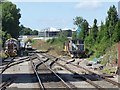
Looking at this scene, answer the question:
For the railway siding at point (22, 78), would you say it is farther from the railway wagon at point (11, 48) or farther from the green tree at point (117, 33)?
the railway wagon at point (11, 48)

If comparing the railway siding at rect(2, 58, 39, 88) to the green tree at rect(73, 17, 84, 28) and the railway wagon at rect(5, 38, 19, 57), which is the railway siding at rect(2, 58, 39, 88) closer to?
the railway wagon at rect(5, 38, 19, 57)

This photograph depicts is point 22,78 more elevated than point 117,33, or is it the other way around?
point 117,33

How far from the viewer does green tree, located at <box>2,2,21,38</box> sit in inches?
2163

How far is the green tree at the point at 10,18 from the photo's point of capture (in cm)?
5494

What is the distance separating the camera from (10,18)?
186 feet

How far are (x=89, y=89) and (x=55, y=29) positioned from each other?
137942 mm

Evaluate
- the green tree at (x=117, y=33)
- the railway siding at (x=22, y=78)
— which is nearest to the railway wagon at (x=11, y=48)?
the green tree at (x=117, y=33)

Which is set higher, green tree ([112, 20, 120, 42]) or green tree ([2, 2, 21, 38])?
green tree ([2, 2, 21, 38])

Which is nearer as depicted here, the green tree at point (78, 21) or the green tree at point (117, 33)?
the green tree at point (117, 33)

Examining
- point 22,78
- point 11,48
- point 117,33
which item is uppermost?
point 117,33

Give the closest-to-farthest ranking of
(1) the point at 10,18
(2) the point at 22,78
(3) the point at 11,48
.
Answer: (2) the point at 22,78, (3) the point at 11,48, (1) the point at 10,18

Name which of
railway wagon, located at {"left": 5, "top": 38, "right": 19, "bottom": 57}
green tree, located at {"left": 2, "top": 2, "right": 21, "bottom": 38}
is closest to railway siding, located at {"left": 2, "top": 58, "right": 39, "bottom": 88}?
railway wagon, located at {"left": 5, "top": 38, "right": 19, "bottom": 57}

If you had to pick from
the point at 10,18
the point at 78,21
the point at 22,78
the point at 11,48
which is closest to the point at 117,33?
the point at 22,78

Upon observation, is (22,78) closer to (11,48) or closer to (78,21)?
(11,48)
